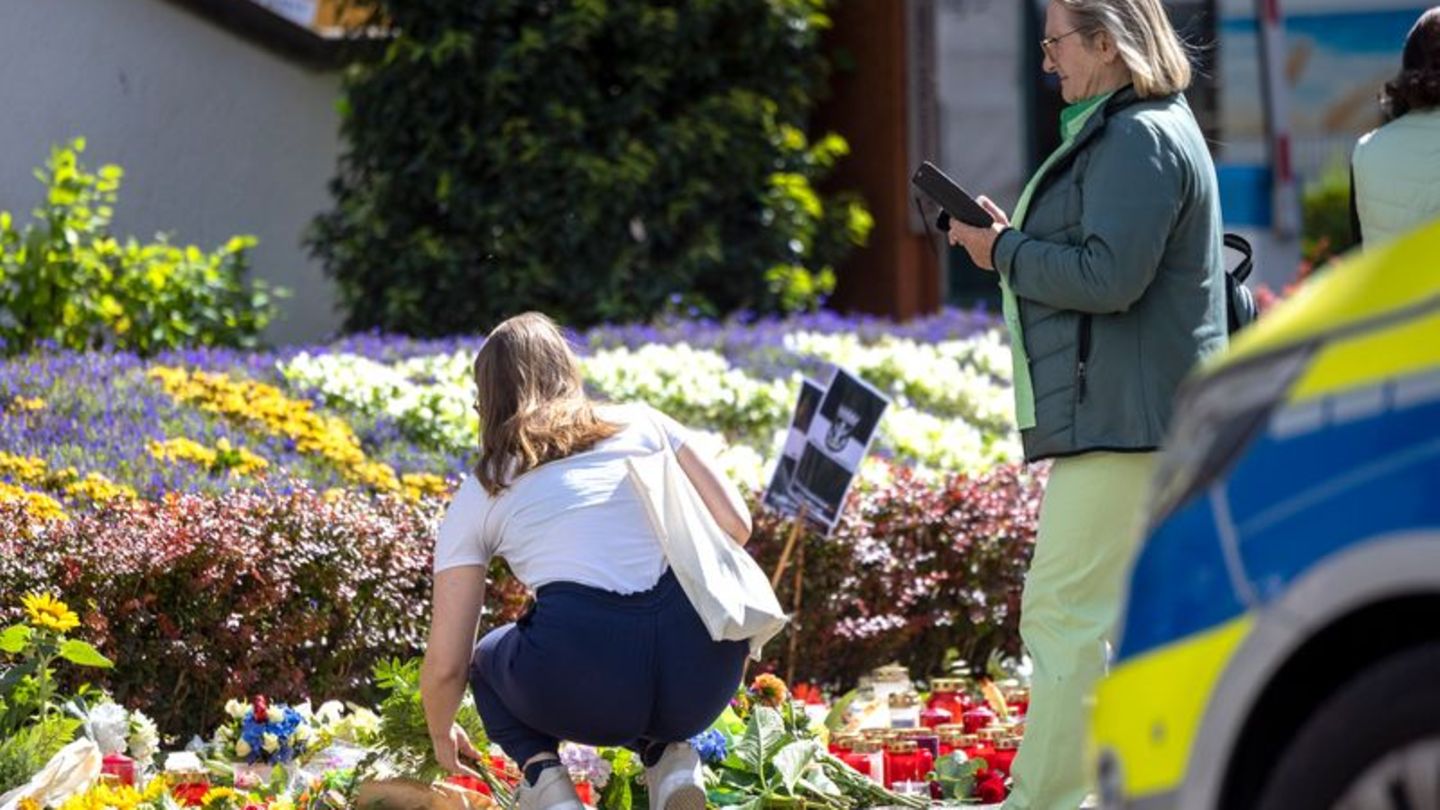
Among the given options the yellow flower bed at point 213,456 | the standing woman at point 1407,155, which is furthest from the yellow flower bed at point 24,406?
the standing woman at point 1407,155

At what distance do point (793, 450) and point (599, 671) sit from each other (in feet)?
6.34

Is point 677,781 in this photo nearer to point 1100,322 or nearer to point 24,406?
point 1100,322

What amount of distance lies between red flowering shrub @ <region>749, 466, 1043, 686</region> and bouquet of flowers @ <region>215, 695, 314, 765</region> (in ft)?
6.35

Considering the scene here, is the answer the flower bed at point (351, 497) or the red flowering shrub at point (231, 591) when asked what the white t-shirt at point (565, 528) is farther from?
the red flowering shrub at point (231, 591)

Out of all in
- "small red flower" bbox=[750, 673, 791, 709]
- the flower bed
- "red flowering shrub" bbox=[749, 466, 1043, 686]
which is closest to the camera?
"small red flower" bbox=[750, 673, 791, 709]

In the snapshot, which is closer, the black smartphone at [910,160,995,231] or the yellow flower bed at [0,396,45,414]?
the black smartphone at [910,160,995,231]

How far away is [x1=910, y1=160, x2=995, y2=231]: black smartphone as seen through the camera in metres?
5.63

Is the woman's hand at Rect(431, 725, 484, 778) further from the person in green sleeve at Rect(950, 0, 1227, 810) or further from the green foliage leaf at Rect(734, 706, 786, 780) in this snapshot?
the person in green sleeve at Rect(950, 0, 1227, 810)

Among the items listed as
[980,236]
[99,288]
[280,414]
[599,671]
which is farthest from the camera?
[99,288]

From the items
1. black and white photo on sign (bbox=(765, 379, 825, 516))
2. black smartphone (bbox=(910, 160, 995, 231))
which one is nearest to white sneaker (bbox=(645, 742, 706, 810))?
black smartphone (bbox=(910, 160, 995, 231))

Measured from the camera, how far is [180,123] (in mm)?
12680

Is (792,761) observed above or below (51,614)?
below

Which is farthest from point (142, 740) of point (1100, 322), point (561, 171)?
point (561, 171)

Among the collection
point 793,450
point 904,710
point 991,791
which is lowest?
point 904,710
